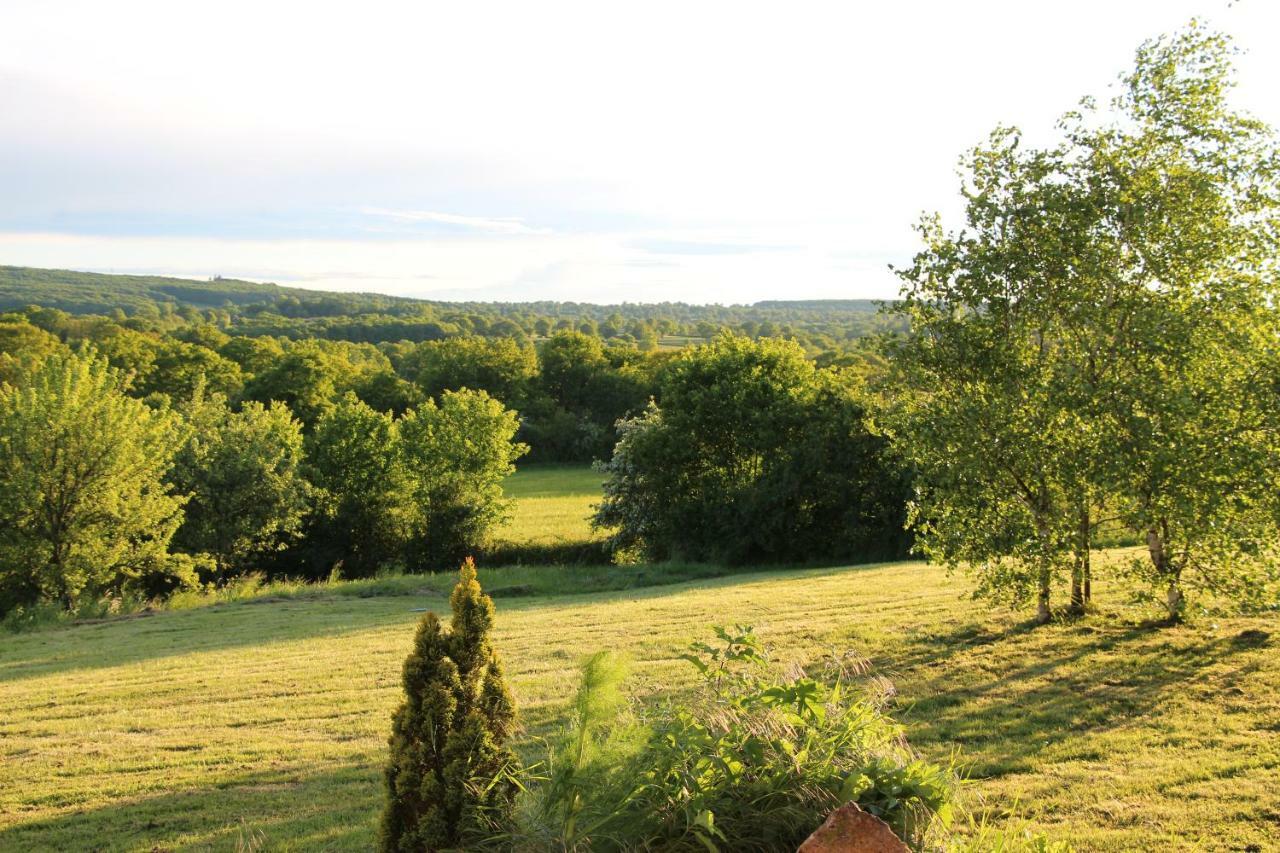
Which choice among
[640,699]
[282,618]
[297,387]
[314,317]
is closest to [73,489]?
[282,618]

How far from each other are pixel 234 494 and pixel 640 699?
2909 cm

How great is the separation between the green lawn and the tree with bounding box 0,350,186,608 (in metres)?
16.0

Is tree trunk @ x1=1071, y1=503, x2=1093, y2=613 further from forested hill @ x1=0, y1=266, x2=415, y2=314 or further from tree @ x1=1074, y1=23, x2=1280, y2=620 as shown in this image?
forested hill @ x1=0, y1=266, x2=415, y2=314

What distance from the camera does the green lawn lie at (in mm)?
40062

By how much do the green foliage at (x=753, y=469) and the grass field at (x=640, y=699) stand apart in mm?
13849

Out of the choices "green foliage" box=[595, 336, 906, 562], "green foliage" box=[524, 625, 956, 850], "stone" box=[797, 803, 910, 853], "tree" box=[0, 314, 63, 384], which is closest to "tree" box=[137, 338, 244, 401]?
"tree" box=[0, 314, 63, 384]

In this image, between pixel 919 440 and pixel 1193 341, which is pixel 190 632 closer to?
pixel 919 440

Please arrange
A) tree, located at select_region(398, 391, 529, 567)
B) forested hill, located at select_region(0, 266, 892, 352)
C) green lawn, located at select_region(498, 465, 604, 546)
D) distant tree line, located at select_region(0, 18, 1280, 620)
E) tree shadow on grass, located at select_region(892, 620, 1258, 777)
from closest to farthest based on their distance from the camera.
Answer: tree shadow on grass, located at select_region(892, 620, 1258, 777) → distant tree line, located at select_region(0, 18, 1280, 620) → tree, located at select_region(398, 391, 529, 567) → green lawn, located at select_region(498, 465, 604, 546) → forested hill, located at select_region(0, 266, 892, 352)

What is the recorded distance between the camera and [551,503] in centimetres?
5141

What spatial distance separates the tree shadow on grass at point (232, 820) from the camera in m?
6.73

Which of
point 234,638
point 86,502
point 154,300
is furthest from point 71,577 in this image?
point 154,300

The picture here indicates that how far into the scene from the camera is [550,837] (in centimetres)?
531

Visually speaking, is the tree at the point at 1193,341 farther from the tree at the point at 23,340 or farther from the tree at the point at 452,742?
the tree at the point at 23,340

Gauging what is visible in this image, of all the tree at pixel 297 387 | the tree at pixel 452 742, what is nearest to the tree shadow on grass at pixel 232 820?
the tree at pixel 452 742
